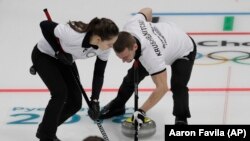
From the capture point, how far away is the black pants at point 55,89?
3023mm

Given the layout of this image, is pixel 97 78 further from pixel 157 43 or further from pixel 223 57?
pixel 223 57

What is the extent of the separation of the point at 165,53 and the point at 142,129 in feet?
1.88

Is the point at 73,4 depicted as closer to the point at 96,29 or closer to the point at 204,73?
the point at 204,73

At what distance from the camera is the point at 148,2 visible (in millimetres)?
6801

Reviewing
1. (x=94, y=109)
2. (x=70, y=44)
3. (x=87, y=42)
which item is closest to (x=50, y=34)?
(x=70, y=44)

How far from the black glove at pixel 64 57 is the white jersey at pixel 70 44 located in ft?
0.09

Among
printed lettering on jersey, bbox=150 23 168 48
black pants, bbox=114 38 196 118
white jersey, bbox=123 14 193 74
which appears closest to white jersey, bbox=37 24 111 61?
white jersey, bbox=123 14 193 74

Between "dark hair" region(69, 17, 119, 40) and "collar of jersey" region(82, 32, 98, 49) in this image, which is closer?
"dark hair" region(69, 17, 119, 40)

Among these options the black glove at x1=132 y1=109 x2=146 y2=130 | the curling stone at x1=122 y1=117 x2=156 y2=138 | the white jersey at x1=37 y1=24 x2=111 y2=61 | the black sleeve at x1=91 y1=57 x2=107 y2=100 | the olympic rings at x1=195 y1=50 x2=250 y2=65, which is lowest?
the curling stone at x1=122 y1=117 x2=156 y2=138

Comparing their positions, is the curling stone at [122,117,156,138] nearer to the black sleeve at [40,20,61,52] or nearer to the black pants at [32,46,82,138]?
the black pants at [32,46,82,138]

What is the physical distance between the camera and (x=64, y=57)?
301cm

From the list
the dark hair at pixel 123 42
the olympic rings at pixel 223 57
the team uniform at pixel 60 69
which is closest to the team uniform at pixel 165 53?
the dark hair at pixel 123 42

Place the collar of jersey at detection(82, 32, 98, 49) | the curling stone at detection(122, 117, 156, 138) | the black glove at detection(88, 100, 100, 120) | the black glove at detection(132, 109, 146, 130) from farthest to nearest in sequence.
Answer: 1. the curling stone at detection(122, 117, 156, 138)
2. the black glove at detection(88, 100, 100, 120)
3. the black glove at detection(132, 109, 146, 130)
4. the collar of jersey at detection(82, 32, 98, 49)

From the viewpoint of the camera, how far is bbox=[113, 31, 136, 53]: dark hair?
2855mm
